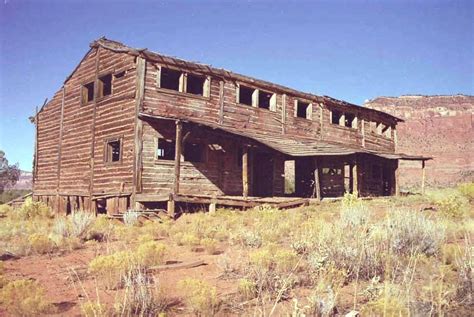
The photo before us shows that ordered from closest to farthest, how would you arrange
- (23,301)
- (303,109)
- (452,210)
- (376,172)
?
(23,301) < (452,210) < (303,109) < (376,172)

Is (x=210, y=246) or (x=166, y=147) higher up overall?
(x=166, y=147)

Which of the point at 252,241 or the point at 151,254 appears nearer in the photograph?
the point at 151,254

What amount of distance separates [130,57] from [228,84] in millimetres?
4763

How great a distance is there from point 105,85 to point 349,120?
52.7 ft

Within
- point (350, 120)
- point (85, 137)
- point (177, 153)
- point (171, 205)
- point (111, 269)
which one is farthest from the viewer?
point (350, 120)

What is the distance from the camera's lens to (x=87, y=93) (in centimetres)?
1859

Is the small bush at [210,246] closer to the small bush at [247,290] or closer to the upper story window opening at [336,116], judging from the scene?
the small bush at [247,290]

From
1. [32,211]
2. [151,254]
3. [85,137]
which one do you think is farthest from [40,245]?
[85,137]

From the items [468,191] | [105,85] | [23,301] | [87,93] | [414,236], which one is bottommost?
[23,301]

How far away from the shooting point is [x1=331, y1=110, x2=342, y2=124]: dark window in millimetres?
23694

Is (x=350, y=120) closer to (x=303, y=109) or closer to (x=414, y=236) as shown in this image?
(x=303, y=109)

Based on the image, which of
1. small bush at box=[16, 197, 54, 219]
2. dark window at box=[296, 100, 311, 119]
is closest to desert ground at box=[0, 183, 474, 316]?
small bush at box=[16, 197, 54, 219]

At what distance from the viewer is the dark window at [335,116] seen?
2369 cm

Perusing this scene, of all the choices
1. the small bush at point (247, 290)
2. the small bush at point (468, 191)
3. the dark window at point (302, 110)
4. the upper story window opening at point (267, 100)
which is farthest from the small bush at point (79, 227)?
the small bush at point (468, 191)
